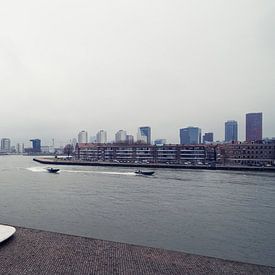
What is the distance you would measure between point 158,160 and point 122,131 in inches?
3378

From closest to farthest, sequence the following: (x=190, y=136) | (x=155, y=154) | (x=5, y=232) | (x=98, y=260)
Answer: (x=98, y=260) → (x=5, y=232) → (x=155, y=154) → (x=190, y=136)

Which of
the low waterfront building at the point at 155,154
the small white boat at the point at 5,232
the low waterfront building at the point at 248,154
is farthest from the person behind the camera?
the low waterfront building at the point at 155,154

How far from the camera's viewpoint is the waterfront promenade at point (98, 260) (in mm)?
6062

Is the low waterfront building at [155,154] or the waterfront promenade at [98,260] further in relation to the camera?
the low waterfront building at [155,154]

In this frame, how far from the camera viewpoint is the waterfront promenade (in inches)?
239

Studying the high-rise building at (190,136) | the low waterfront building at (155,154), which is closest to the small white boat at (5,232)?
the low waterfront building at (155,154)

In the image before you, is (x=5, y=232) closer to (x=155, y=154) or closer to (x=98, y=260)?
(x=98, y=260)

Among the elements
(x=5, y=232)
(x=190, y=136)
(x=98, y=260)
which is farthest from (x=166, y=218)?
(x=190, y=136)

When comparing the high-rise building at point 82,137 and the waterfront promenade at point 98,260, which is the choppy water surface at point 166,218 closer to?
the waterfront promenade at point 98,260

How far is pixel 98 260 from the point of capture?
6566mm

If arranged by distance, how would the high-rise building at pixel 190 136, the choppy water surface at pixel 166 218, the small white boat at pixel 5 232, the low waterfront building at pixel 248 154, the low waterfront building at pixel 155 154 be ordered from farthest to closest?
1. the high-rise building at pixel 190 136
2. the low waterfront building at pixel 155 154
3. the low waterfront building at pixel 248 154
4. the choppy water surface at pixel 166 218
5. the small white boat at pixel 5 232

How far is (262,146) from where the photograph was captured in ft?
160

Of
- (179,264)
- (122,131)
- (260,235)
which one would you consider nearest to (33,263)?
(179,264)

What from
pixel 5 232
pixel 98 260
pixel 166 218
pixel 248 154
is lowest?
pixel 166 218
